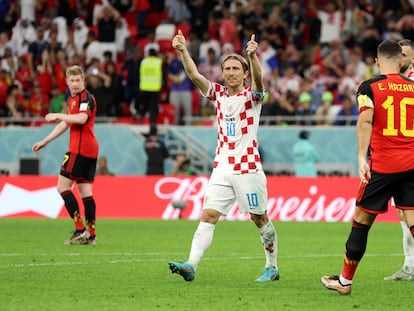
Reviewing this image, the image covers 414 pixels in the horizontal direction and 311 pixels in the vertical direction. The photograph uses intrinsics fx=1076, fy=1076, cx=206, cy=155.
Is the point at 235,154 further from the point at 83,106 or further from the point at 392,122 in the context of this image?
the point at 83,106

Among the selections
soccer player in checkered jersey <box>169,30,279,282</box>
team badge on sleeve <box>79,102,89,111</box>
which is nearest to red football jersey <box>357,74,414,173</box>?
soccer player in checkered jersey <box>169,30,279,282</box>

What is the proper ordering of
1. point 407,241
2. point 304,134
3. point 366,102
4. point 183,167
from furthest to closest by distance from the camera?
point 183,167, point 304,134, point 407,241, point 366,102

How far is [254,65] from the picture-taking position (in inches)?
410

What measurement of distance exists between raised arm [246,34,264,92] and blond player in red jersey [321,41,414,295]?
4.25 feet

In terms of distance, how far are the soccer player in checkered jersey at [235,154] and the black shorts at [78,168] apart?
4.84 m

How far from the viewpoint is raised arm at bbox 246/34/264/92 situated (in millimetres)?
10336

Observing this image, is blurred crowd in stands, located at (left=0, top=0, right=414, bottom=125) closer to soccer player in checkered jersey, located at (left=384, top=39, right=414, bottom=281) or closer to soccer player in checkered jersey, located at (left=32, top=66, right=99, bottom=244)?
soccer player in checkered jersey, located at (left=32, top=66, right=99, bottom=244)

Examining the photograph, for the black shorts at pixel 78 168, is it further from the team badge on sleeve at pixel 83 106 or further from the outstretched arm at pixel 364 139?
the outstretched arm at pixel 364 139

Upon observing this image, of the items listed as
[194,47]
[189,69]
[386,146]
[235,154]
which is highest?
[189,69]

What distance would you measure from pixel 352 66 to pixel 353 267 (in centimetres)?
1844

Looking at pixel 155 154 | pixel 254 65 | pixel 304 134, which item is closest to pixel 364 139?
pixel 254 65

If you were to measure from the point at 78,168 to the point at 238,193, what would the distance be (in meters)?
5.09

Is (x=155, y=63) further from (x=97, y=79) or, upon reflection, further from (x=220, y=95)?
(x=220, y=95)

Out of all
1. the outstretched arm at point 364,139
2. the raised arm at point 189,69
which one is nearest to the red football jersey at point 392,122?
the outstretched arm at point 364,139
